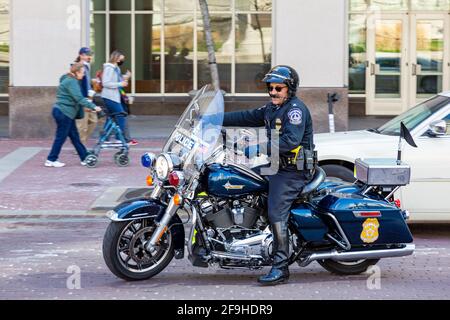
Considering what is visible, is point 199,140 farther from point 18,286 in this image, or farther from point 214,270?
point 18,286

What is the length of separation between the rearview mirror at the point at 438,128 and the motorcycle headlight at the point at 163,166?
3.45 metres

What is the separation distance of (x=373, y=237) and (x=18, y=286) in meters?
2.96

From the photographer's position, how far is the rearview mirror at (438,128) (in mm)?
10180

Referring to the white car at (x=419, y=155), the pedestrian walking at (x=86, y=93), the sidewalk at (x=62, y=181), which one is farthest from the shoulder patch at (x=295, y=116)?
the pedestrian walking at (x=86, y=93)

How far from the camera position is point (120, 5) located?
23.2 meters

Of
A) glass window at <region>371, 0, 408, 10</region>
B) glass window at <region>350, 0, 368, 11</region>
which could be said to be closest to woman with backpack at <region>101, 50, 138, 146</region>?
glass window at <region>350, 0, 368, 11</region>

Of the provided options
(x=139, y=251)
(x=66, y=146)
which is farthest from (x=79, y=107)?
(x=139, y=251)

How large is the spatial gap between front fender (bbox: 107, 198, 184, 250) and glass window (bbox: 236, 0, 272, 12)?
1532cm

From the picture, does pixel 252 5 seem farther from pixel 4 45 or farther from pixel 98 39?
pixel 4 45

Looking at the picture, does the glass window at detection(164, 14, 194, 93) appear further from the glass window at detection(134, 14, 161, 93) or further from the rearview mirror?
the rearview mirror

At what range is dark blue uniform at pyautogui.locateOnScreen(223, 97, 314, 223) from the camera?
26.3 ft

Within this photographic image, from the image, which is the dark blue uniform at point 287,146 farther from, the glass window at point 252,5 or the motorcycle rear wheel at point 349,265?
the glass window at point 252,5

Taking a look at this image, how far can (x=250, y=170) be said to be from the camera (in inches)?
319

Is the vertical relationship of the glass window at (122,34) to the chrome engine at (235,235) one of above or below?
above
